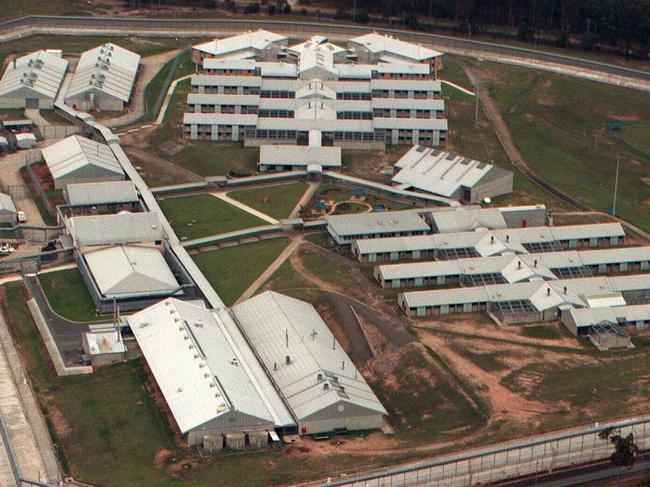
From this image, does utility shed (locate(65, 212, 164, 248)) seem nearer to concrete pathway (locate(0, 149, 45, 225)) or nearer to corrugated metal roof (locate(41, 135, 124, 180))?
concrete pathway (locate(0, 149, 45, 225))

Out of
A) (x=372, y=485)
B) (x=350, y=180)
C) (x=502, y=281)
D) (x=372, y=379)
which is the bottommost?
(x=372, y=485)

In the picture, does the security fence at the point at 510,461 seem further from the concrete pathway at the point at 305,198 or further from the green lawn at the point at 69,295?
the concrete pathway at the point at 305,198

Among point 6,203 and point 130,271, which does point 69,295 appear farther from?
point 6,203

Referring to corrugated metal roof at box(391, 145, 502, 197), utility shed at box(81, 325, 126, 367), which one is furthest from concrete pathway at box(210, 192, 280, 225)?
utility shed at box(81, 325, 126, 367)

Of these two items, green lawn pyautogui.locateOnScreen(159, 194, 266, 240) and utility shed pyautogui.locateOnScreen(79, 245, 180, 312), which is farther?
green lawn pyautogui.locateOnScreen(159, 194, 266, 240)

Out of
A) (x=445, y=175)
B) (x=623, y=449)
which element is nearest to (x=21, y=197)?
(x=445, y=175)

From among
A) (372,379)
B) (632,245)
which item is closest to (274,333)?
(372,379)

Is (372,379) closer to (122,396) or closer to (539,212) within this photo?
(122,396)
